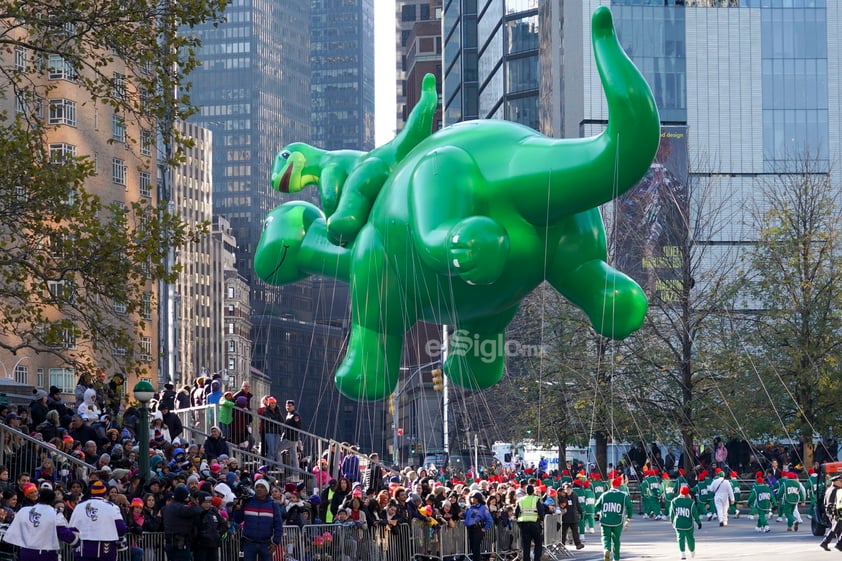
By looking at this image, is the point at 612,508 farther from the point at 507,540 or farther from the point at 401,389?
the point at 401,389

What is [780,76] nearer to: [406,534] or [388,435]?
[388,435]

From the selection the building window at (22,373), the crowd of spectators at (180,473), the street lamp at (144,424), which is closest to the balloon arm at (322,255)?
the crowd of spectators at (180,473)

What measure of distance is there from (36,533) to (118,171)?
59545 mm

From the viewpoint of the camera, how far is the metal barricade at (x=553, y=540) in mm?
27891

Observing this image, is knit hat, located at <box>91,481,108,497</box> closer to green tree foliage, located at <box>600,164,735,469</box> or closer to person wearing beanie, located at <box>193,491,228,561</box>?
person wearing beanie, located at <box>193,491,228,561</box>

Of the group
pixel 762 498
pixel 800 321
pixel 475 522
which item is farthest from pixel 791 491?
pixel 475 522

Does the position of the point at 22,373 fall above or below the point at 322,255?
above

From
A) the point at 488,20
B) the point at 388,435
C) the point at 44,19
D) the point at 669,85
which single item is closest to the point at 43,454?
the point at 44,19

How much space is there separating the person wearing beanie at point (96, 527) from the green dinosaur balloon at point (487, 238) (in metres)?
2.51

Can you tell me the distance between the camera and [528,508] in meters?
24.2

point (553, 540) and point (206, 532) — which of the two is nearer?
point (206, 532)

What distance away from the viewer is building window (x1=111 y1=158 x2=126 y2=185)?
7162cm

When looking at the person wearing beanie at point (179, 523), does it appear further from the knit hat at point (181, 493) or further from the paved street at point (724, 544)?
the paved street at point (724, 544)

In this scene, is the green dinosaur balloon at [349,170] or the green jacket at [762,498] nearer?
the green dinosaur balloon at [349,170]
